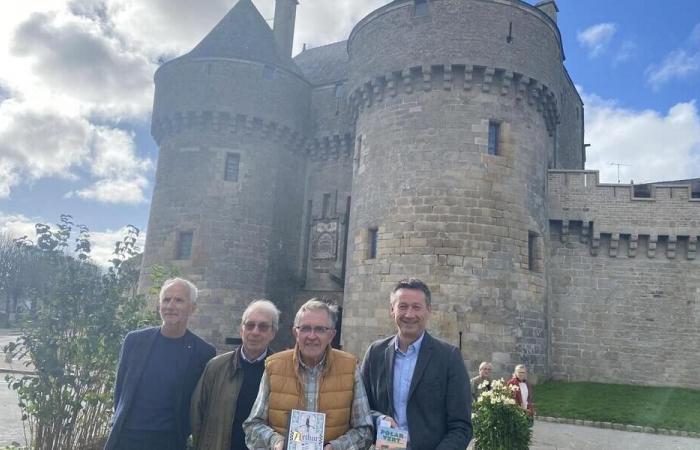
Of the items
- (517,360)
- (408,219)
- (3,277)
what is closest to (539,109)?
(408,219)

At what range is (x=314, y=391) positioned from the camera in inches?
128

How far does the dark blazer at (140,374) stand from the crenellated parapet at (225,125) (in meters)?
15.3

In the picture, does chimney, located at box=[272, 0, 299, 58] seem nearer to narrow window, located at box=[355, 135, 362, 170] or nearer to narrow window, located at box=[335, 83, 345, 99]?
narrow window, located at box=[335, 83, 345, 99]

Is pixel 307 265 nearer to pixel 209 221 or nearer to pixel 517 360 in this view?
pixel 209 221

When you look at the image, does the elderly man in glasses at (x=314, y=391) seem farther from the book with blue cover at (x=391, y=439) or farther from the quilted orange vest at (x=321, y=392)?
the book with blue cover at (x=391, y=439)

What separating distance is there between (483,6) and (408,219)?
6.20m

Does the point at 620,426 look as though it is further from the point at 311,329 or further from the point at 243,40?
the point at 243,40

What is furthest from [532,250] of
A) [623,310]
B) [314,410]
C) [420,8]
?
[314,410]

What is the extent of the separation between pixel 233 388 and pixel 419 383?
132 centimetres

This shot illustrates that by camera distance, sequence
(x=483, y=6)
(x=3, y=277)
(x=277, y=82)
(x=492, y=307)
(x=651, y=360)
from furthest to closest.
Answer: (x=3, y=277) → (x=277, y=82) → (x=651, y=360) → (x=483, y=6) → (x=492, y=307)

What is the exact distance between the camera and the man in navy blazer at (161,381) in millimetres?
4008

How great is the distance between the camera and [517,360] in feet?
43.1

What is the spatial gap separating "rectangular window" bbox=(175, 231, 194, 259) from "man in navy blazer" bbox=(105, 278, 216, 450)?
14.5 meters

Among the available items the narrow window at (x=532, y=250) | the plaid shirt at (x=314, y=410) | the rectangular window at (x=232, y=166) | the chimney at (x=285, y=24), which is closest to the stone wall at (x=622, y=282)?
the narrow window at (x=532, y=250)
